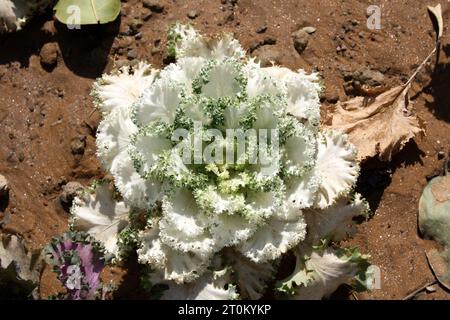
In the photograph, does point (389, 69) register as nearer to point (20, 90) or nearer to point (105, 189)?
point (105, 189)

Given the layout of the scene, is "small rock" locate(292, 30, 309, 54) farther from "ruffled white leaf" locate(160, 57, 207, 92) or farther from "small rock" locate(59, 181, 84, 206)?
"small rock" locate(59, 181, 84, 206)

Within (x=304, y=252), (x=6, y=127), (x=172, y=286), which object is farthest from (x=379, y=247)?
(x=6, y=127)

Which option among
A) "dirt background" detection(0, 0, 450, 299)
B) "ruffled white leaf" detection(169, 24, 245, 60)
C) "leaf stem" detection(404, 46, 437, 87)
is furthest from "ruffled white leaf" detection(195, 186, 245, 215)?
"leaf stem" detection(404, 46, 437, 87)

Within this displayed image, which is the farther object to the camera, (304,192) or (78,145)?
(78,145)

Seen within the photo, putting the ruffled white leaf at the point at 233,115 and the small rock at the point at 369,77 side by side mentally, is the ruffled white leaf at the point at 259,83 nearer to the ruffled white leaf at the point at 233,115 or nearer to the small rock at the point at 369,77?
the ruffled white leaf at the point at 233,115

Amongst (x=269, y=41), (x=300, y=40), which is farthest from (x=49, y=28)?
(x=300, y=40)

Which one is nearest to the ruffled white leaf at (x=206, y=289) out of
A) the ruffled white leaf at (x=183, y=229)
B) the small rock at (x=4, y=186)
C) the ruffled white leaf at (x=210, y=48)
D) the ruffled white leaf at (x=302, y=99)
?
the ruffled white leaf at (x=183, y=229)

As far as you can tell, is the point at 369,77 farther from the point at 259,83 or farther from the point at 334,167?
the point at 259,83
